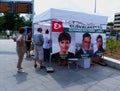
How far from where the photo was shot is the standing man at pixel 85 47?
10.7 m

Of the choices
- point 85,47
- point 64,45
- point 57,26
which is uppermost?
point 57,26

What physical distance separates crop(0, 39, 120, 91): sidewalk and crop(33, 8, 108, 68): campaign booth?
0.66 meters

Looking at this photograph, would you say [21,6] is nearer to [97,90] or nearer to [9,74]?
[9,74]

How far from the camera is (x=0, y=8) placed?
19.1 meters

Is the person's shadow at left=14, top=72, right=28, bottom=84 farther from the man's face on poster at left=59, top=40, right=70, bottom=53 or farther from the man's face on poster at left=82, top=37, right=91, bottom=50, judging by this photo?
the man's face on poster at left=82, top=37, right=91, bottom=50

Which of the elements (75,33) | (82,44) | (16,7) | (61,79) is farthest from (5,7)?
(61,79)

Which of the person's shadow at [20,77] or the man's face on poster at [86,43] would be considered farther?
the man's face on poster at [86,43]

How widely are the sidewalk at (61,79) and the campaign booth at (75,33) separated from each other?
662mm

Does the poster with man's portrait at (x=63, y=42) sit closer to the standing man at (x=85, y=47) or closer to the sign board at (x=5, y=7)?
the standing man at (x=85, y=47)

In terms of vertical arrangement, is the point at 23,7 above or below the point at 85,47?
above

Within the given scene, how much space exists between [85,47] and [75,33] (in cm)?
81

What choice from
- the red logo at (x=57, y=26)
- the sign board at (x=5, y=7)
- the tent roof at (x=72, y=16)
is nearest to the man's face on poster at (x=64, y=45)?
the red logo at (x=57, y=26)

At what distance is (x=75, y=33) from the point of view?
10531 mm

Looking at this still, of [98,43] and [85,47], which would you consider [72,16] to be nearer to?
[85,47]
